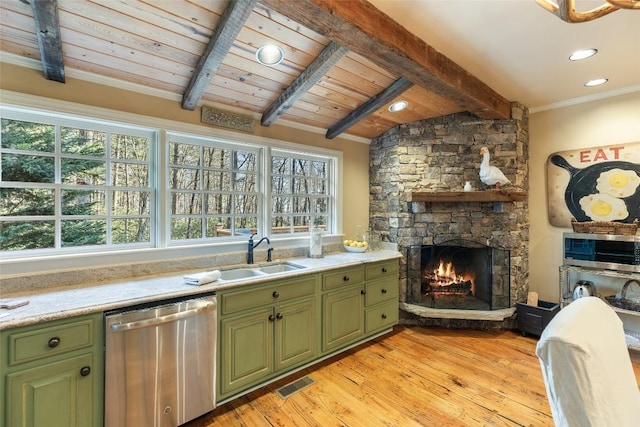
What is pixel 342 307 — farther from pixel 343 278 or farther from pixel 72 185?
pixel 72 185

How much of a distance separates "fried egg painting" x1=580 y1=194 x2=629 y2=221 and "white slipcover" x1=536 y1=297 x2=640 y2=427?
3.00 meters

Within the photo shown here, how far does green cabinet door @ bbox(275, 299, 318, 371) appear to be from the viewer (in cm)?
239

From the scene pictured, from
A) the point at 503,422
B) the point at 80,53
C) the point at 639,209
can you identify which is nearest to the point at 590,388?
the point at 503,422

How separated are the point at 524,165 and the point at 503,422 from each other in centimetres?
275

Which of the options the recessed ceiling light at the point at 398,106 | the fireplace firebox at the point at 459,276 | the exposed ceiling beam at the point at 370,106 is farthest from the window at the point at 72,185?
the fireplace firebox at the point at 459,276

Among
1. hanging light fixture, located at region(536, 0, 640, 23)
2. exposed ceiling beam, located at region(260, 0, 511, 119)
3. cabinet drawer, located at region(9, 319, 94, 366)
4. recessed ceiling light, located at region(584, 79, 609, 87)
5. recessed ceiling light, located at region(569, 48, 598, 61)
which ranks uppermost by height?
recessed ceiling light, located at region(584, 79, 609, 87)

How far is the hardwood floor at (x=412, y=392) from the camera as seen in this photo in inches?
79.9

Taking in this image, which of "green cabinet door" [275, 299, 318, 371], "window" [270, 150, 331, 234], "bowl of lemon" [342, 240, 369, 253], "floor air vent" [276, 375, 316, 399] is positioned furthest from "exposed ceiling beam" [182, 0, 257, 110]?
"floor air vent" [276, 375, 316, 399]

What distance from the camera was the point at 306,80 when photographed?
2.49 metres

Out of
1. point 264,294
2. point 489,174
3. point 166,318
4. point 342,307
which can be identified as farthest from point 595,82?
point 166,318

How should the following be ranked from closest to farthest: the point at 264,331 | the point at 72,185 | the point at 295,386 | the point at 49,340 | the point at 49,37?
the point at 49,340 → the point at 49,37 → the point at 72,185 → the point at 264,331 → the point at 295,386

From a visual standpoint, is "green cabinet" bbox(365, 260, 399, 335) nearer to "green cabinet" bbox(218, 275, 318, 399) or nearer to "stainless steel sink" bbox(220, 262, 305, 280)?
"green cabinet" bbox(218, 275, 318, 399)

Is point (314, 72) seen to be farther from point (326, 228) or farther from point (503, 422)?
point (503, 422)

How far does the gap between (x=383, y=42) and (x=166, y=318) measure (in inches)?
86.3
